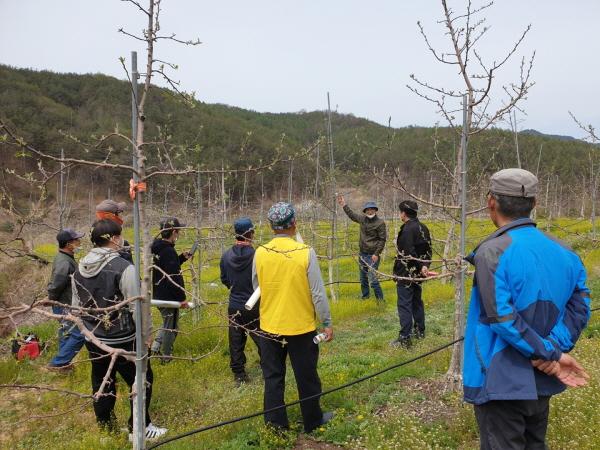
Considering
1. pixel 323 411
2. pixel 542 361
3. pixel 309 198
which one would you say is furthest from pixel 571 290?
pixel 309 198

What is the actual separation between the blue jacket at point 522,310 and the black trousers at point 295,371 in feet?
5.61

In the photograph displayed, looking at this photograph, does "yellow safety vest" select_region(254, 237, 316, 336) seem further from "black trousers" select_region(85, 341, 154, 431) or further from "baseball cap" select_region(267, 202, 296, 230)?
"black trousers" select_region(85, 341, 154, 431)

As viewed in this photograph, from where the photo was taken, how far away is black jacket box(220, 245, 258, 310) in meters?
4.99

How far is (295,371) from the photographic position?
3754mm

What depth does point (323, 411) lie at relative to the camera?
4102 millimetres

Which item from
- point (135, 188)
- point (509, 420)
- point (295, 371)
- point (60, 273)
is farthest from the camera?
point (60, 273)

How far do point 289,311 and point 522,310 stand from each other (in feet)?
6.40

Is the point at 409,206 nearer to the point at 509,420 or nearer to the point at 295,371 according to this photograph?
the point at 295,371

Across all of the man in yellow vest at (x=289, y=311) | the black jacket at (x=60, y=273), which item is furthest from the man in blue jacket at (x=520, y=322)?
the black jacket at (x=60, y=273)

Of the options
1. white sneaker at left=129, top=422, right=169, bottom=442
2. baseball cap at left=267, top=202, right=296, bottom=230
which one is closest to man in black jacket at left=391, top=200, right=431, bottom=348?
baseball cap at left=267, top=202, right=296, bottom=230

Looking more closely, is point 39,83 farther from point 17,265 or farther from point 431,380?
point 431,380

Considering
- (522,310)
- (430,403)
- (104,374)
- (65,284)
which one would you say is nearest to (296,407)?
(430,403)

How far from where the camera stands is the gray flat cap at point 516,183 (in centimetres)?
221

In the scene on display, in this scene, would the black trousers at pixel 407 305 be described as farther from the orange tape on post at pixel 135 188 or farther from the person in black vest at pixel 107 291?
the orange tape on post at pixel 135 188
